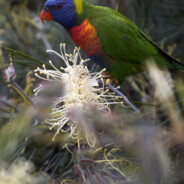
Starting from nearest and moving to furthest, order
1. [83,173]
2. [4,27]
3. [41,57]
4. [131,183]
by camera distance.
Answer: [131,183]
[83,173]
[41,57]
[4,27]

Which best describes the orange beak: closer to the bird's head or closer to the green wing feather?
the bird's head

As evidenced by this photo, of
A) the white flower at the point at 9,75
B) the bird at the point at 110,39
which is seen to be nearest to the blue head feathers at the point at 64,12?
the bird at the point at 110,39

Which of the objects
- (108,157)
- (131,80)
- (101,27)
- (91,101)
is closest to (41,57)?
(101,27)

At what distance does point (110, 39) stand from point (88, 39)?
10cm

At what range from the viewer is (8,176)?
1.94 feet

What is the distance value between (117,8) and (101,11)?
11 centimetres

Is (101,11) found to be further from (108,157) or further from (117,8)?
(108,157)

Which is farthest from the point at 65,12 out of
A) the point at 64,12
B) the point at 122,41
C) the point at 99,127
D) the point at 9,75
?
the point at 99,127

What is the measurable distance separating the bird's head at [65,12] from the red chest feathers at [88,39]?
7 cm

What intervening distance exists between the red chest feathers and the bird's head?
68 mm

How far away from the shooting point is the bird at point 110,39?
115 centimetres

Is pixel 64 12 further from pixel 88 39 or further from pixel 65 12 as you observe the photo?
pixel 88 39

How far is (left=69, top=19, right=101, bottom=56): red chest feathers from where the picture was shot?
1157mm

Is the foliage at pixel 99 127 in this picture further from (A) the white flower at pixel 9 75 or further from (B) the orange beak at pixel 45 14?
(B) the orange beak at pixel 45 14
